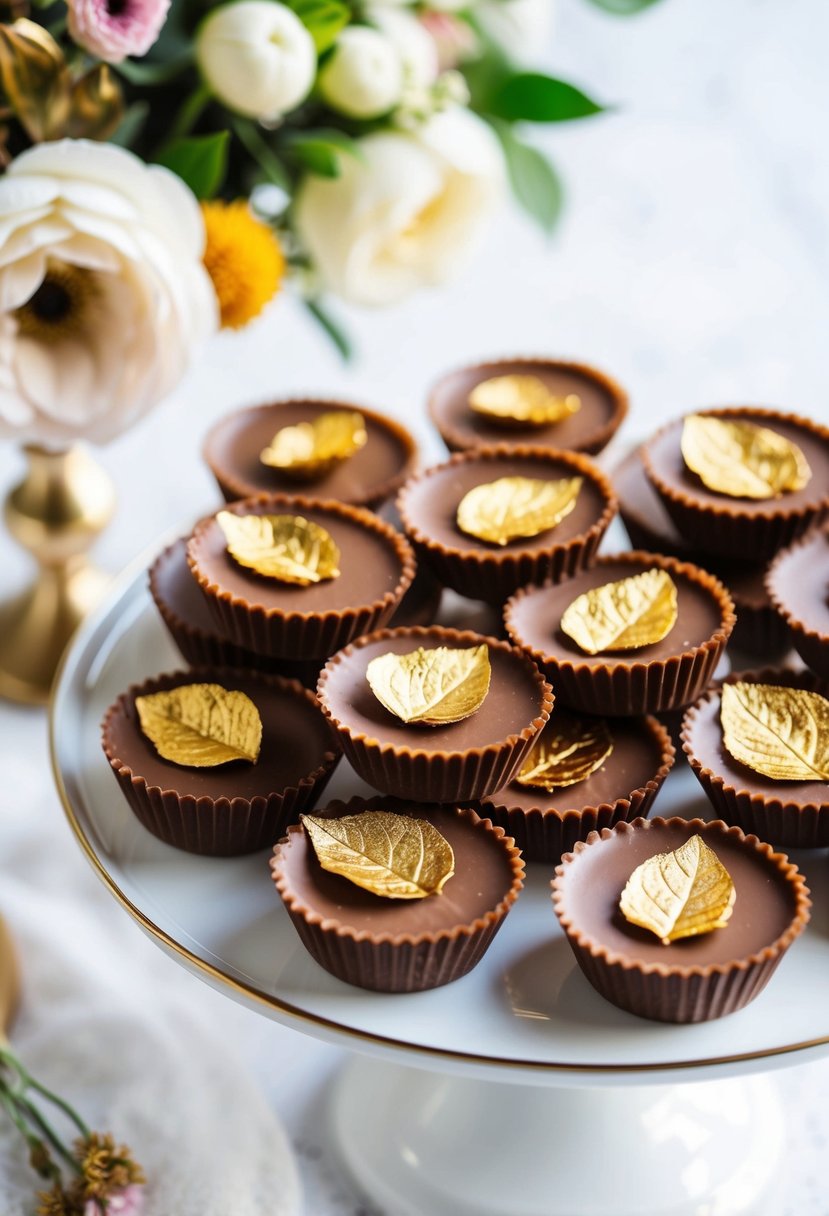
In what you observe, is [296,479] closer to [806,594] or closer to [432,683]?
[432,683]

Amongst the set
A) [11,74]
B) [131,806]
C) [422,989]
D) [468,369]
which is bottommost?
[131,806]

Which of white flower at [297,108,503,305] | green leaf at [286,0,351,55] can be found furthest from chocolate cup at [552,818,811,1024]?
green leaf at [286,0,351,55]

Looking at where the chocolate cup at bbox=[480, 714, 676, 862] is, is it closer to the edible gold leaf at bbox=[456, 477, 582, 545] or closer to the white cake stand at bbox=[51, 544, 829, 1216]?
the white cake stand at bbox=[51, 544, 829, 1216]

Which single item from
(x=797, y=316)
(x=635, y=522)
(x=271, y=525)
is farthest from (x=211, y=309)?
(x=797, y=316)

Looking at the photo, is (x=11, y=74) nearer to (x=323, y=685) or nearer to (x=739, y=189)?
(x=323, y=685)

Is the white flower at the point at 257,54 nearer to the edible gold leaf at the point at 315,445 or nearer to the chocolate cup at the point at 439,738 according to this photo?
the edible gold leaf at the point at 315,445

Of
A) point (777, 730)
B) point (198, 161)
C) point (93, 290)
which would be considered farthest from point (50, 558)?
point (777, 730)
